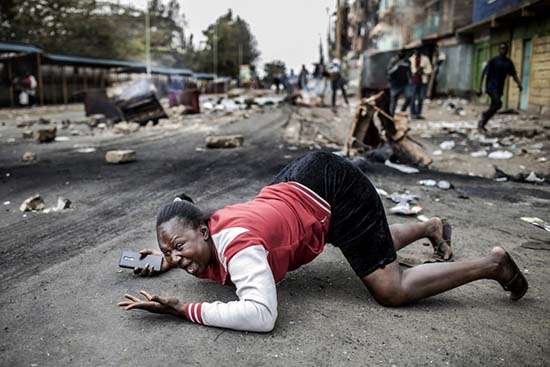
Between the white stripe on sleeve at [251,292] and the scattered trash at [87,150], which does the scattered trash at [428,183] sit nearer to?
the white stripe on sleeve at [251,292]

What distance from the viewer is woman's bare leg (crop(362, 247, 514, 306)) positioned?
224cm

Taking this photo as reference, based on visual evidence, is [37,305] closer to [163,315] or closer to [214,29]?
[163,315]

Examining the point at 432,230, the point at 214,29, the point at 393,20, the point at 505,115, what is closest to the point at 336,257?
the point at 432,230

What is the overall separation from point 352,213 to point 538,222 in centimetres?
247

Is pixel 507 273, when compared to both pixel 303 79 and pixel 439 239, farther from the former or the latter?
pixel 303 79

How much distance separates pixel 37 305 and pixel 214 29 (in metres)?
63.2

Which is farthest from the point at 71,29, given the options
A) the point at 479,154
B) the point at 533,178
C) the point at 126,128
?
the point at 533,178

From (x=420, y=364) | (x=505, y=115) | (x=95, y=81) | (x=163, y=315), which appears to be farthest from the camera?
(x=95, y=81)

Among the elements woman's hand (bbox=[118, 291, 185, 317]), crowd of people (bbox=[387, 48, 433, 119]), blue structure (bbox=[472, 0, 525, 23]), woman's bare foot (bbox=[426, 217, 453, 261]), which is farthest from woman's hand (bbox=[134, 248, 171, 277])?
blue structure (bbox=[472, 0, 525, 23])

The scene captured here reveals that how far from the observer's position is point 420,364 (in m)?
1.85

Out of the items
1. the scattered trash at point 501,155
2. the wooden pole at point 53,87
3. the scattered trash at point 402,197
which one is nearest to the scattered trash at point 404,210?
the scattered trash at point 402,197

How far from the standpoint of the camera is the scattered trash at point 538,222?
3832 mm

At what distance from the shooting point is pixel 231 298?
2400mm

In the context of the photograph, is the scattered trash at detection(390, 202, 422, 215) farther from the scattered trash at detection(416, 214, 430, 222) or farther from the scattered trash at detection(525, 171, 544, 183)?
the scattered trash at detection(525, 171, 544, 183)
